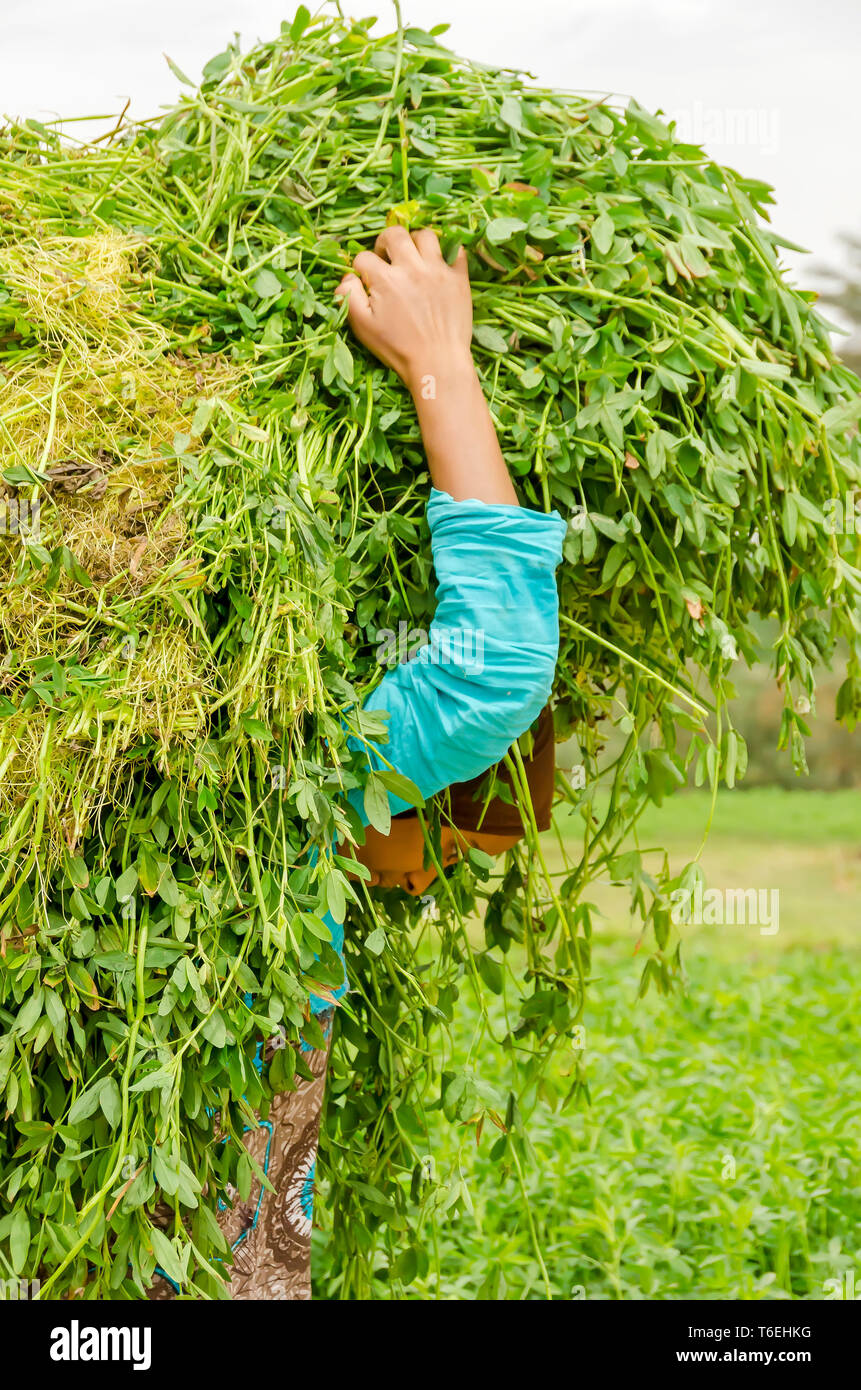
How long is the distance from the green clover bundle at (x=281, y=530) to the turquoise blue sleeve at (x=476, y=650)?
0.19 ft

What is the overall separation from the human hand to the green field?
72 cm

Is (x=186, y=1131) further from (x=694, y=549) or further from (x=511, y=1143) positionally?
(x=694, y=549)

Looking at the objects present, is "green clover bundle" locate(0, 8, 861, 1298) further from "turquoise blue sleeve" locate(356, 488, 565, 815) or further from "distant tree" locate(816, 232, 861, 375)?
"distant tree" locate(816, 232, 861, 375)

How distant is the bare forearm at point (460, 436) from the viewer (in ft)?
3.37

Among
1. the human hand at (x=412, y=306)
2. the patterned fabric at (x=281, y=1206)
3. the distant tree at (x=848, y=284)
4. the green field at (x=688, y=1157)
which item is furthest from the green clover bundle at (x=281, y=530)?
the distant tree at (x=848, y=284)

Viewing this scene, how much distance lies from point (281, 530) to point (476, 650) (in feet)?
0.64

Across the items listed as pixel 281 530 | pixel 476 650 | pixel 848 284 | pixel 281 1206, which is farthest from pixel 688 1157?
pixel 848 284

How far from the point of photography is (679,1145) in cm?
229

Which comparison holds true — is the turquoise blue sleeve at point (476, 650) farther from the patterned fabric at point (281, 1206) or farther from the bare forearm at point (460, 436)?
the patterned fabric at point (281, 1206)

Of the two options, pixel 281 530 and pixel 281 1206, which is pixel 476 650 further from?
pixel 281 1206

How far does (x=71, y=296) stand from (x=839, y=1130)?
2176 millimetres

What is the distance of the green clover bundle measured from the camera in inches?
36.4

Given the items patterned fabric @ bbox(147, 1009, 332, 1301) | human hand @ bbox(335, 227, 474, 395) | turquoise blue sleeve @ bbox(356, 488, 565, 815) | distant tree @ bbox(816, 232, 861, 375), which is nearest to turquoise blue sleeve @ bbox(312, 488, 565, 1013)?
turquoise blue sleeve @ bbox(356, 488, 565, 815)

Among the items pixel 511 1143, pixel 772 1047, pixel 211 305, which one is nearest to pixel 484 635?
pixel 211 305
